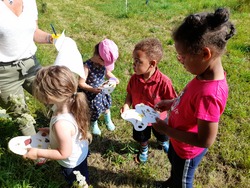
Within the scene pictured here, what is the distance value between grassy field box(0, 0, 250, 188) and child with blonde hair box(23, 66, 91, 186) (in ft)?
1.41

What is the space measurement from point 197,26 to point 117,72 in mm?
2962

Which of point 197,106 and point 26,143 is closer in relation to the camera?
point 197,106

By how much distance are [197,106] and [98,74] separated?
1.43 m

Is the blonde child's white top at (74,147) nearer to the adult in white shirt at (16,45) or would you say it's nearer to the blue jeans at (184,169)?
the adult in white shirt at (16,45)

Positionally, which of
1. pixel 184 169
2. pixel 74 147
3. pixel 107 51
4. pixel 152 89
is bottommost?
pixel 184 169

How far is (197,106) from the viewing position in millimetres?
1410

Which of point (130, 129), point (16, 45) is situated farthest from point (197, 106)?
point (130, 129)

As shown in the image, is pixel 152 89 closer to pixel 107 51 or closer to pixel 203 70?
pixel 107 51

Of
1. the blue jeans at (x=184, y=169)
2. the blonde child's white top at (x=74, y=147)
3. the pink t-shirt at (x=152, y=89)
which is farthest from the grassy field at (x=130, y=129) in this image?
the pink t-shirt at (x=152, y=89)

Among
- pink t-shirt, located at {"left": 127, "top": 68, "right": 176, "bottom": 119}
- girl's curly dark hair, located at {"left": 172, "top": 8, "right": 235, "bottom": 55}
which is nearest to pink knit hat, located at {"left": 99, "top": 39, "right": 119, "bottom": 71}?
Answer: pink t-shirt, located at {"left": 127, "top": 68, "right": 176, "bottom": 119}

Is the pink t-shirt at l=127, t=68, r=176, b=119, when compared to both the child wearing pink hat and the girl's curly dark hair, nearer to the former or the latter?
the child wearing pink hat

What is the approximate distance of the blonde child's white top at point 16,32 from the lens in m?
1.96

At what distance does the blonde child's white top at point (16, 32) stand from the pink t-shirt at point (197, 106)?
4.48ft

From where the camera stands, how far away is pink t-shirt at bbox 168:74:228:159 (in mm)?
1352
